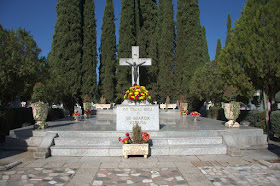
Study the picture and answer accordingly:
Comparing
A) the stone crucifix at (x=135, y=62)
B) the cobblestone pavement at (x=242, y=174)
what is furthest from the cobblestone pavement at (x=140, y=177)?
the stone crucifix at (x=135, y=62)

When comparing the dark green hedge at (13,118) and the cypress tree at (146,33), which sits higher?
the cypress tree at (146,33)

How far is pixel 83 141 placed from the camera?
281 inches

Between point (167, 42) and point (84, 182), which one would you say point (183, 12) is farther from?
point (84, 182)

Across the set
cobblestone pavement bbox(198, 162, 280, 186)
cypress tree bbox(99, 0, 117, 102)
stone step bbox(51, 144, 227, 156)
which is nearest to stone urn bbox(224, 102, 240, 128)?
stone step bbox(51, 144, 227, 156)

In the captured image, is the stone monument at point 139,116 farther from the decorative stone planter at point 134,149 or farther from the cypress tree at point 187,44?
the cypress tree at point 187,44

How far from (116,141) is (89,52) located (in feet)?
68.6

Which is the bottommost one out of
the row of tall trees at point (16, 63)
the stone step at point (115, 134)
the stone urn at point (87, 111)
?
the stone step at point (115, 134)

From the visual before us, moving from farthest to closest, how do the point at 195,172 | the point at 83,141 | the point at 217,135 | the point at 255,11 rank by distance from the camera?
1. the point at 255,11
2. the point at 217,135
3. the point at 83,141
4. the point at 195,172

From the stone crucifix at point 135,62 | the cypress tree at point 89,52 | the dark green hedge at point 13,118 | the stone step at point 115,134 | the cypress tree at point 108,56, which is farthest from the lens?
the cypress tree at point 108,56

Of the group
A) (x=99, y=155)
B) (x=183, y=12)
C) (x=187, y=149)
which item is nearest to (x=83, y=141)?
(x=99, y=155)

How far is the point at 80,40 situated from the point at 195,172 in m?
23.4

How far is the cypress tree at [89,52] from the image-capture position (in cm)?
2514

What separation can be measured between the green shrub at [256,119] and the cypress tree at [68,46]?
1736cm

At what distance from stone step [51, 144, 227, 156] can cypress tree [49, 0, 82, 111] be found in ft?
55.8
